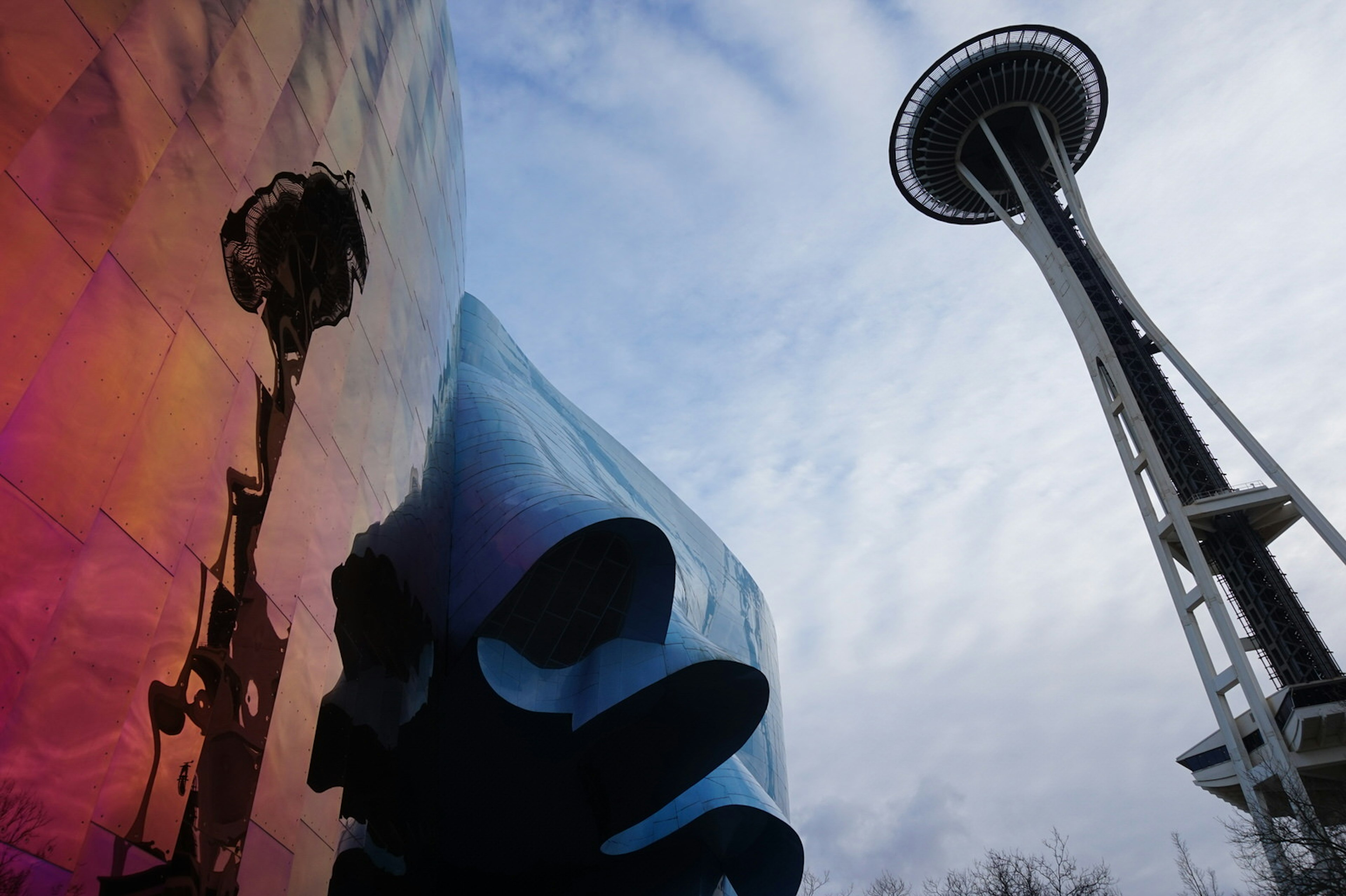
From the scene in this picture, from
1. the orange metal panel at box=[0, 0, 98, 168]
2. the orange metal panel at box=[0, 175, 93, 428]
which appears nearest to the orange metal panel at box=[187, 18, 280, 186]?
the orange metal panel at box=[0, 0, 98, 168]

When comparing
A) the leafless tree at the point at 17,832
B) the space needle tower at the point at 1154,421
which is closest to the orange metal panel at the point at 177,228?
the leafless tree at the point at 17,832

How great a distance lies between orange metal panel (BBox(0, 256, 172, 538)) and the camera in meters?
6.75

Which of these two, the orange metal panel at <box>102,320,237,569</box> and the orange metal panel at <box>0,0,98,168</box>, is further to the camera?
the orange metal panel at <box>102,320,237,569</box>

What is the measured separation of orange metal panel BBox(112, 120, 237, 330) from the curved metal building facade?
0.04 m

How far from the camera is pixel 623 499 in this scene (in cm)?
4100

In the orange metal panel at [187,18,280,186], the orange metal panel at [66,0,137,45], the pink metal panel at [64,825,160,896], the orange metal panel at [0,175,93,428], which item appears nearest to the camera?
the orange metal panel at [0,175,93,428]

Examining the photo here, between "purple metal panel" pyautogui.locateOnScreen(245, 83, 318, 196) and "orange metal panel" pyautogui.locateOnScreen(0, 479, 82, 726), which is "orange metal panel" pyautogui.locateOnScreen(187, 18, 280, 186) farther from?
"orange metal panel" pyautogui.locateOnScreen(0, 479, 82, 726)

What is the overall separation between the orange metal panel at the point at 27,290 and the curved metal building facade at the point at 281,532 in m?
0.03

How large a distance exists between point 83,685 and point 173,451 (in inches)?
94.4

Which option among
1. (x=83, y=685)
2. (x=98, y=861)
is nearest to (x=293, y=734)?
(x=98, y=861)

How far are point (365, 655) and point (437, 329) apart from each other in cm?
1126

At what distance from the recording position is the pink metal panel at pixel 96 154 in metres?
7.05

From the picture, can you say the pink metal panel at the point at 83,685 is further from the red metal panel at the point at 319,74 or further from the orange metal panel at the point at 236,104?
the red metal panel at the point at 319,74

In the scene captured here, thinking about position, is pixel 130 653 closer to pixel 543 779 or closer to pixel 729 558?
pixel 543 779
